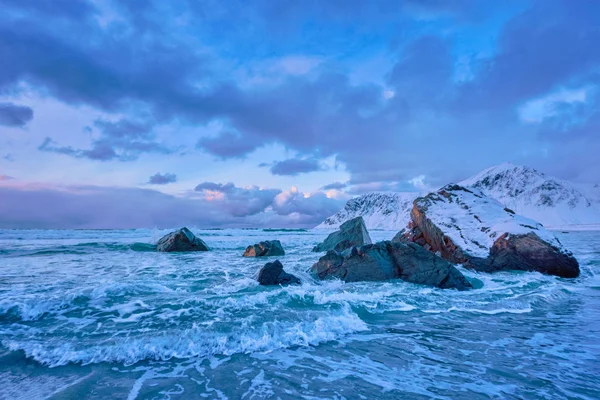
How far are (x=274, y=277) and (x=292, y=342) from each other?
18.2 feet

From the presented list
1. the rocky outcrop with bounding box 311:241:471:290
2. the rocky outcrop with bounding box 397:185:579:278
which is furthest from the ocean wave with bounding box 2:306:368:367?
the rocky outcrop with bounding box 397:185:579:278

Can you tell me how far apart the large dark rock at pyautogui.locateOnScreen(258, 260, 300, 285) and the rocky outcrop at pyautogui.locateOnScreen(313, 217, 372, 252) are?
11.3m

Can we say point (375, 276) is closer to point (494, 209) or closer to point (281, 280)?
point (281, 280)

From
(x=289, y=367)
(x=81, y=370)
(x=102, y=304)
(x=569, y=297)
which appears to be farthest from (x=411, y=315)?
(x=102, y=304)

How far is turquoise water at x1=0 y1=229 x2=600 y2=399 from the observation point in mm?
4305

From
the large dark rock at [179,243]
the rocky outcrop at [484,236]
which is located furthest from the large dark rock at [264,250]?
the rocky outcrop at [484,236]

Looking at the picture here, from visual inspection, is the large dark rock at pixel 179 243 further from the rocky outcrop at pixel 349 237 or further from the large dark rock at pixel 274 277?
the large dark rock at pixel 274 277

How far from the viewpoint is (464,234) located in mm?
16406

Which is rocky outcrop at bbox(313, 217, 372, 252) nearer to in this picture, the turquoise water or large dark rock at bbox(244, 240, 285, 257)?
large dark rock at bbox(244, 240, 285, 257)

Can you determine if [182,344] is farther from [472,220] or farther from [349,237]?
[349,237]

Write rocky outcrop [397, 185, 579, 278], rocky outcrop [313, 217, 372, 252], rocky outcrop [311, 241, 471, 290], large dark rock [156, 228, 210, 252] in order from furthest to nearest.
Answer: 1. large dark rock [156, 228, 210, 252]
2. rocky outcrop [313, 217, 372, 252]
3. rocky outcrop [397, 185, 579, 278]
4. rocky outcrop [311, 241, 471, 290]

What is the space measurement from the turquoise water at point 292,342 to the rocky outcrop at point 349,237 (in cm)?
1194

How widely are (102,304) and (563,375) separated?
9893 millimetres

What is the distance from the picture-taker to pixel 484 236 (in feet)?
53.0
